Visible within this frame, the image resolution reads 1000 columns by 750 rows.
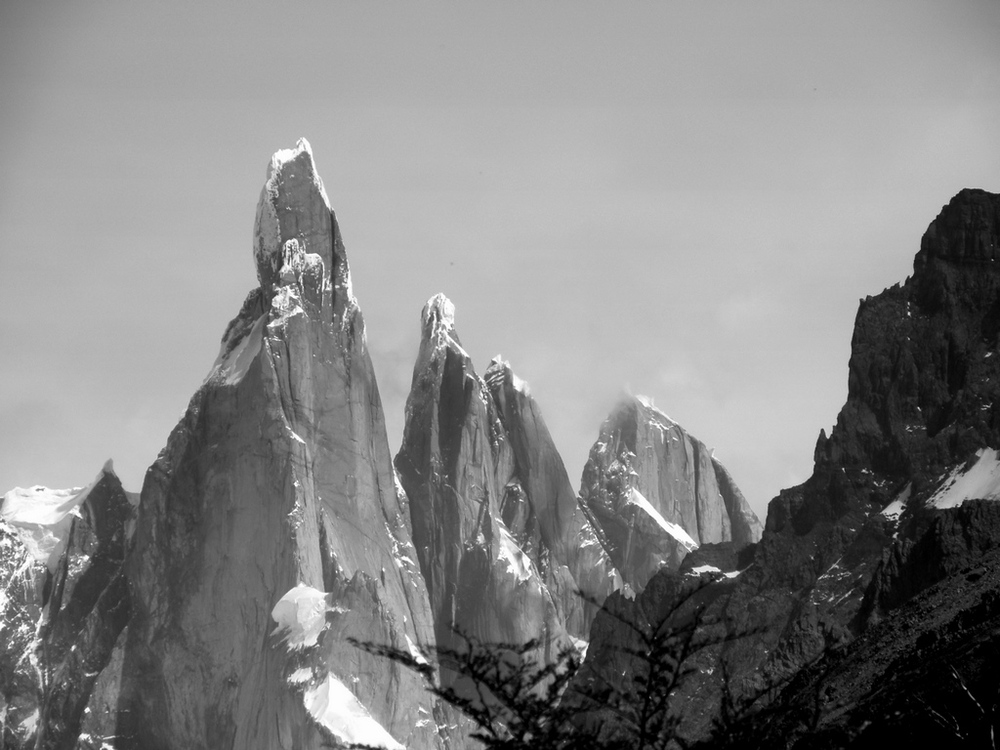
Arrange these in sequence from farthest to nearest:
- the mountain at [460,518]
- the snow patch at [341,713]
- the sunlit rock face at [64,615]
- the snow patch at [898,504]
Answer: the mountain at [460,518] → the sunlit rock face at [64,615] → the snow patch at [341,713] → the snow patch at [898,504]

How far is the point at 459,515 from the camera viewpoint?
19138 cm

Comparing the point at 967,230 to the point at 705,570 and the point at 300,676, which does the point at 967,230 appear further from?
the point at 300,676

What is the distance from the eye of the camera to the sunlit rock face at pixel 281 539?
152 metres

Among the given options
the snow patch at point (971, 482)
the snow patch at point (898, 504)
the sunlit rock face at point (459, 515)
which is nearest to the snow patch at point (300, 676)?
the sunlit rock face at point (459, 515)

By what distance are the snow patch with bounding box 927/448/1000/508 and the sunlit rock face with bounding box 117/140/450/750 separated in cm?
5619

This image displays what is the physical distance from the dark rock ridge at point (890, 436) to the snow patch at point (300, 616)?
4673 cm

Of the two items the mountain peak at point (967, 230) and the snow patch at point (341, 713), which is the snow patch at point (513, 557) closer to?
the snow patch at point (341, 713)

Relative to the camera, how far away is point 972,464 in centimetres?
10938

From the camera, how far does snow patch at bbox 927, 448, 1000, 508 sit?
4119 inches

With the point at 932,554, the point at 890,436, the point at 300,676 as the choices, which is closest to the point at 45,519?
the point at 300,676

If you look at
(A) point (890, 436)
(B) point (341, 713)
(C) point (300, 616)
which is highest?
(C) point (300, 616)

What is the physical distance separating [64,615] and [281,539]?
115 ft

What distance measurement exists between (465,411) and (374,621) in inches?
1842

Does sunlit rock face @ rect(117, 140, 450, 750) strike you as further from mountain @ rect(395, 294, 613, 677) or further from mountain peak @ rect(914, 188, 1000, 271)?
mountain peak @ rect(914, 188, 1000, 271)
